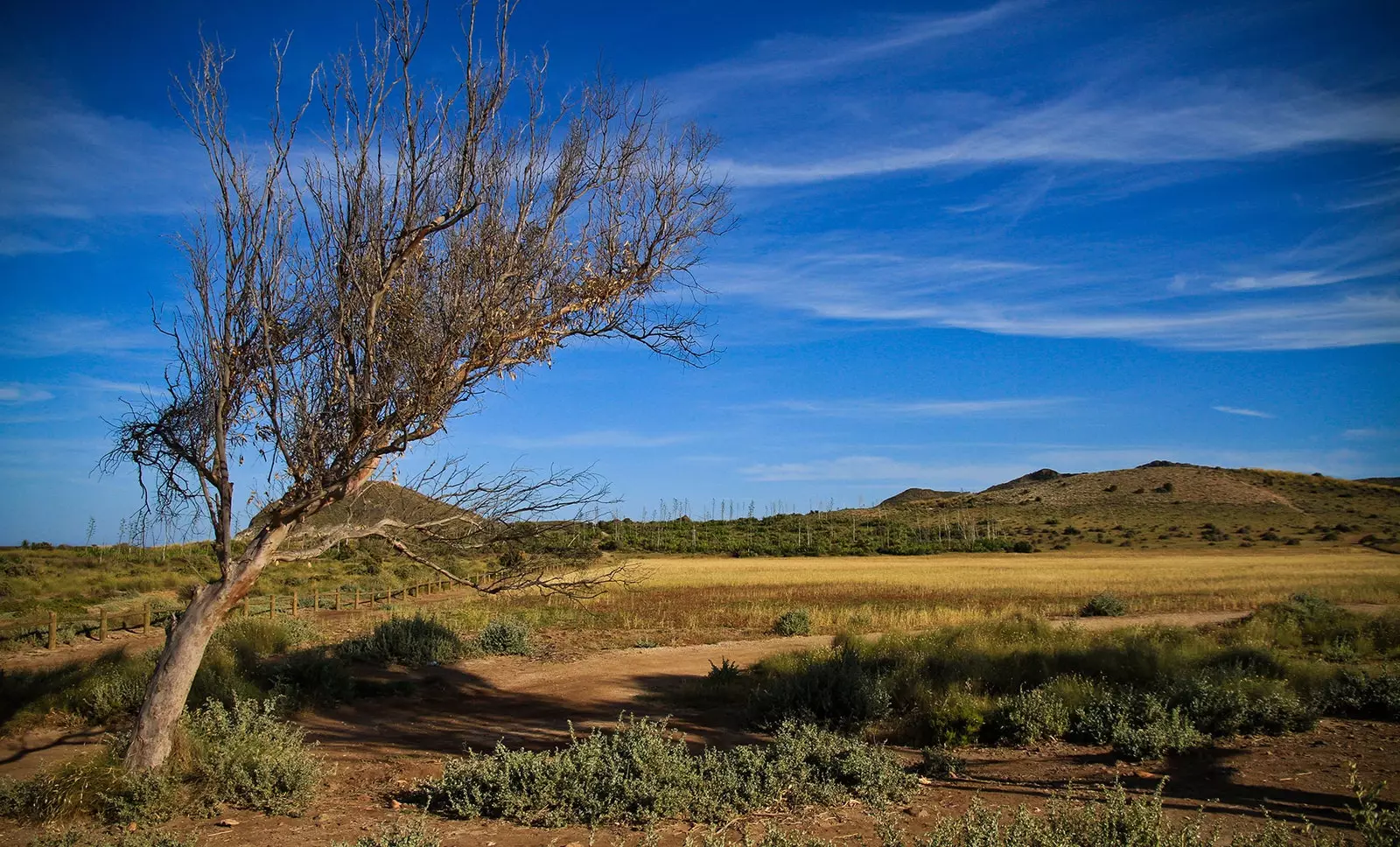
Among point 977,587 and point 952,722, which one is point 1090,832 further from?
point 977,587

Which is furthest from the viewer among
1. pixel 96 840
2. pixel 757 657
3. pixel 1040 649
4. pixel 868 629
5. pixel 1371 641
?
pixel 868 629

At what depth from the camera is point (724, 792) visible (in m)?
7.47

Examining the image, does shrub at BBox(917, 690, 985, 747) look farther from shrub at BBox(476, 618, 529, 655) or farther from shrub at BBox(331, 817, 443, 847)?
shrub at BBox(476, 618, 529, 655)

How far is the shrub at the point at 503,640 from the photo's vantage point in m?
19.3

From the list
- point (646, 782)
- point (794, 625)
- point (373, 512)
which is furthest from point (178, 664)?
point (794, 625)

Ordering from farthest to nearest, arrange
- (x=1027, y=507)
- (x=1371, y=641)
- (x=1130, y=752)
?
(x=1027, y=507) → (x=1371, y=641) → (x=1130, y=752)

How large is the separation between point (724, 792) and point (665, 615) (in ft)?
67.9

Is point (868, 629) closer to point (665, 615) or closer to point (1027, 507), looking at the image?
point (665, 615)

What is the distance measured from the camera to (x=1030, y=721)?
34.1 ft

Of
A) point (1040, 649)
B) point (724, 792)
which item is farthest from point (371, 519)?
point (1040, 649)

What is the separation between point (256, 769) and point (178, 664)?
4.02ft

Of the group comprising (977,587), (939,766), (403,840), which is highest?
(403,840)

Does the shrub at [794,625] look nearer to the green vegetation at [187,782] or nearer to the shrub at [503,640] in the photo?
the shrub at [503,640]

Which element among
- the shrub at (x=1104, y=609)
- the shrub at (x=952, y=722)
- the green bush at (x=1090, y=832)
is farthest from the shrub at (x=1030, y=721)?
the shrub at (x=1104, y=609)
